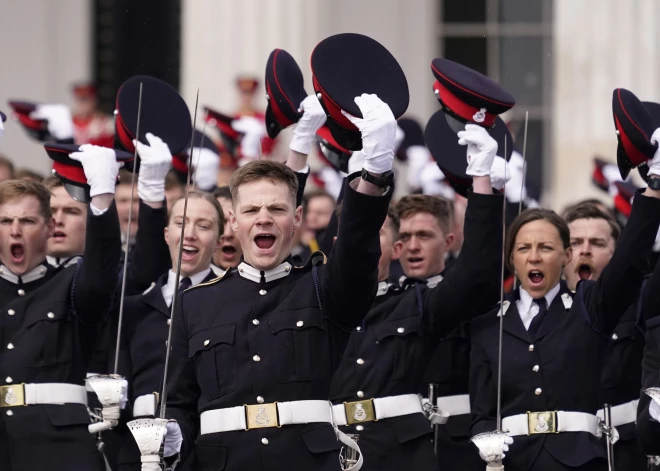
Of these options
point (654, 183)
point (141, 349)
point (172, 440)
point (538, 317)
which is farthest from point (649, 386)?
point (141, 349)

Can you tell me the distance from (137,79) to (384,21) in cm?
1042

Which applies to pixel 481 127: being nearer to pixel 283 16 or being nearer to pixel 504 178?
pixel 504 178

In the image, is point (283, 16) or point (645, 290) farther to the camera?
point (283, 16)

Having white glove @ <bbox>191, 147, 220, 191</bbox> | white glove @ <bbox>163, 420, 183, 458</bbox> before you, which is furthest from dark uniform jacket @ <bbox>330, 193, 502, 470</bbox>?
white glove @ <bbox>191, 147, 220, 191</bbox>

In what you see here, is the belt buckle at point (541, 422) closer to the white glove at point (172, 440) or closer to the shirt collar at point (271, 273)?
the shirt collar at point (271, 273)

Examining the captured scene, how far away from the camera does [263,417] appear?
595cm

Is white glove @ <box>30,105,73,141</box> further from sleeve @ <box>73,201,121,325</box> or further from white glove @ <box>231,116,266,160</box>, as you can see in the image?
sleeve @ <box>73,201,121,325</box>

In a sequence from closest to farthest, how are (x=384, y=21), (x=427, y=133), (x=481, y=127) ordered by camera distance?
(x=481, y=127), (x=427, y=133), (x=384, y=21)

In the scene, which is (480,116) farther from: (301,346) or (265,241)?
(301,346)

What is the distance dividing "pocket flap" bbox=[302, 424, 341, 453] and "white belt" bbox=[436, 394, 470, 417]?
1.61 m

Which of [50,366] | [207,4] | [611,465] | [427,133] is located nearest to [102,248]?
[50,366]

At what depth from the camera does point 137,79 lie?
26.2 feet

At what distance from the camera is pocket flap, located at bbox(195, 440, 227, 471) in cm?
599

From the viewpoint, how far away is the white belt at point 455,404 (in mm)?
7578
